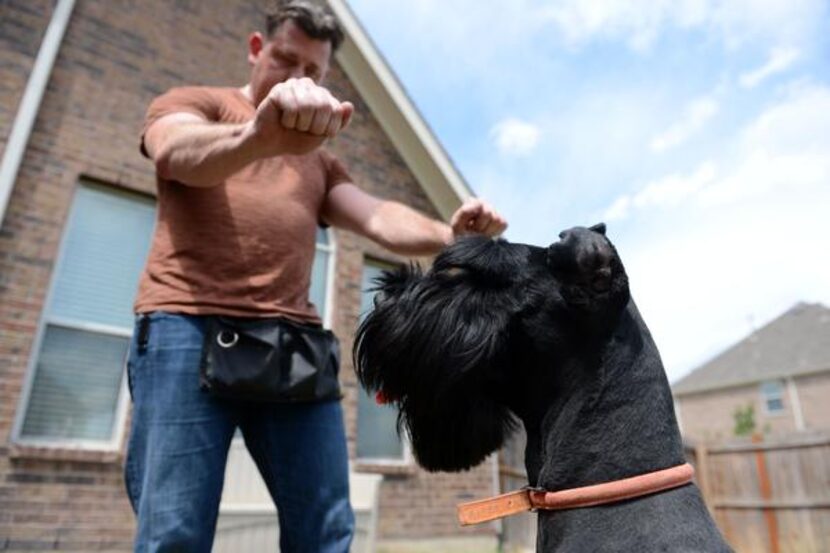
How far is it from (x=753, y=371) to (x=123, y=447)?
2681 centimetres

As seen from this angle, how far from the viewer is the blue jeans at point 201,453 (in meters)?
1.66

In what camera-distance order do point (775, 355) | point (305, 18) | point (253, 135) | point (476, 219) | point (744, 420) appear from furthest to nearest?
point (775, 355) → point (744, 420) → point (305, 18) → point (476, 219) → point (253, 135)

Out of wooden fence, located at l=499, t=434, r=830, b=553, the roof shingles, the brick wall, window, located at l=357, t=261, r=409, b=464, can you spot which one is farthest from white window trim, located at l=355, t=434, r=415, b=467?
the roof shingles

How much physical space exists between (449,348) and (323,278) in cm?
523

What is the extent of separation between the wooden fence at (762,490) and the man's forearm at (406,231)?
5.03 meters

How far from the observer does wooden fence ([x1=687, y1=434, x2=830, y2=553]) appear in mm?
7039

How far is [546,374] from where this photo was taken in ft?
4.59

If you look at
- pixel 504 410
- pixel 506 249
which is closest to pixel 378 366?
pixel 504 410

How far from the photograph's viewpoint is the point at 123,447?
16.1 ft

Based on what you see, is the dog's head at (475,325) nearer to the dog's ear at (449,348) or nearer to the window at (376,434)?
the dog's ear at (449,348)

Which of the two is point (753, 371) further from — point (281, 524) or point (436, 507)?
point (281, 524)

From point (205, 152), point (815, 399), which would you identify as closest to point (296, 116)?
point (205, 152)

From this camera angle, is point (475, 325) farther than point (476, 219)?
No

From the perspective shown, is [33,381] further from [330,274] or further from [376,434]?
[376,434]
